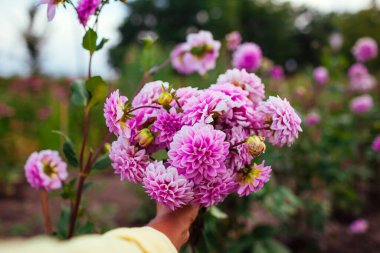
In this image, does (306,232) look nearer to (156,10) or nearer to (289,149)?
(289,149)

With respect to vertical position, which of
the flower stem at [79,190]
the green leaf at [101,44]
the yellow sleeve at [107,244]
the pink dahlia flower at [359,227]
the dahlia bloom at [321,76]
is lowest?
the pink dahlia flower at [359,227]

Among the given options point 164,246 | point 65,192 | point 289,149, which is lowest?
point 289,149

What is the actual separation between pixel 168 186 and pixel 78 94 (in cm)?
56

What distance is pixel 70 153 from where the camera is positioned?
1237 mm

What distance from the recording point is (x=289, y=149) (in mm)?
2672

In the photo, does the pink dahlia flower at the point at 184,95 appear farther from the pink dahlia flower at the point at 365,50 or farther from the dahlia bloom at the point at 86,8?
the pink dahlia flower at the point at 365,50

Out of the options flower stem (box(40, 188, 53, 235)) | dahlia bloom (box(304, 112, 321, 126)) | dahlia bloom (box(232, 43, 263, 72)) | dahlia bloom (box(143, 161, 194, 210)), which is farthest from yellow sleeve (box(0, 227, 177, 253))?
dahlia bloom (box(304, 112, 321, 126))

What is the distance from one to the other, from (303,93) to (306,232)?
839 mm

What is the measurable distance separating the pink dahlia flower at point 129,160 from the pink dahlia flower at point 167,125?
50 mm

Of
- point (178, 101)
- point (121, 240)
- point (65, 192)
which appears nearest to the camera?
point (121, 240)

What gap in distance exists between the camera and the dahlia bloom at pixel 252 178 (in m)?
0.87

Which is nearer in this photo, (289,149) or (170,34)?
(289,149)

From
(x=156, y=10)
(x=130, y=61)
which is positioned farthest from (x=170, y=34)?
(x=130, y=61)

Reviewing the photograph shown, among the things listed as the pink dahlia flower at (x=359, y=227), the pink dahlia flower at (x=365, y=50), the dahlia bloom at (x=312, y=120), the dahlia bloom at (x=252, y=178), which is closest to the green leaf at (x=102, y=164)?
the dahlia bloom at (x=252, y=178)
